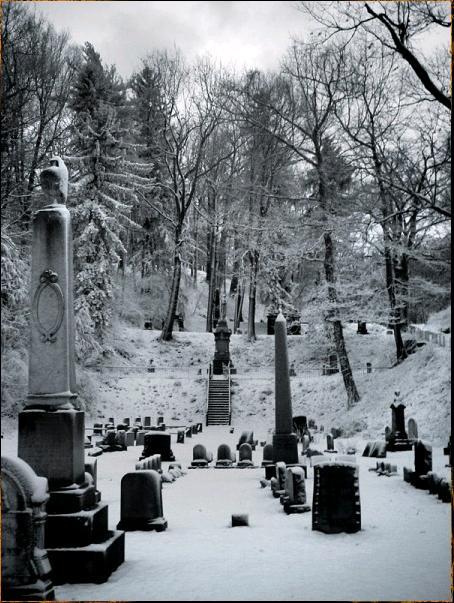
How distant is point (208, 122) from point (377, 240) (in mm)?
15468

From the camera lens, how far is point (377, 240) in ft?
77.9

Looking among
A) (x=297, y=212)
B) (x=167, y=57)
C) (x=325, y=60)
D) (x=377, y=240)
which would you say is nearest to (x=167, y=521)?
(x=377, y=240)

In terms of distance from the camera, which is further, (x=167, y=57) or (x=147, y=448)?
(x=167, y=57)

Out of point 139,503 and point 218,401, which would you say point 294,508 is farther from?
point 218,401

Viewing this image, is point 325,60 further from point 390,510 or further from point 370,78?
point 390,510

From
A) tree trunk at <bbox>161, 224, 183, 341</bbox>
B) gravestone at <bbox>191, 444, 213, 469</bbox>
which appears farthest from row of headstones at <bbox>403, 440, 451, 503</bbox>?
tree trunk at <bbox>161, 224, 183, 341</bbox>

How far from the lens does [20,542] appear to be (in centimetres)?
454

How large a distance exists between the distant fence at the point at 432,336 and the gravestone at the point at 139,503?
17012mm

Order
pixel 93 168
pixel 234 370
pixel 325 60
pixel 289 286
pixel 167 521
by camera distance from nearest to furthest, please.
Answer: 1. pixel 167 521
2. pixel 325 60
3. pixel 93 168
4. pixel 234 370
5. pixel 289 286

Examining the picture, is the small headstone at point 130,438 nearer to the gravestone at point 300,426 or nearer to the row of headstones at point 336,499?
the gravestone at point 300,426

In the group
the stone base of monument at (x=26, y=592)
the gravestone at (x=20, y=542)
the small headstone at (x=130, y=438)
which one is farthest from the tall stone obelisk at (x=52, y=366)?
the small headstone at (x=130, y=438)

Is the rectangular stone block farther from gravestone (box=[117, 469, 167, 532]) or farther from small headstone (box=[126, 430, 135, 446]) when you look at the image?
small headstone (box=[126, 430, 135, 446])

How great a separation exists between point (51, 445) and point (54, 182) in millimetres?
2672

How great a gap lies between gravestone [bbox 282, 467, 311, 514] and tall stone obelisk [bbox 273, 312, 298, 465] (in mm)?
3356
